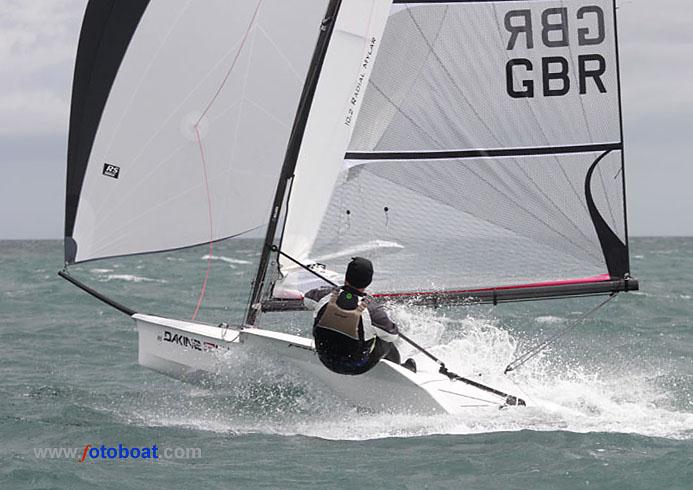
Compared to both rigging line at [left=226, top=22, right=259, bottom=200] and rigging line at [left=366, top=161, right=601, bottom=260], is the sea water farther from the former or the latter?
rigging line at [left=226, top=22, right=259, bottom=200]

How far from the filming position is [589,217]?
6.26 m

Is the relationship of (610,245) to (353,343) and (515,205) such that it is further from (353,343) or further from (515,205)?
(353,343)

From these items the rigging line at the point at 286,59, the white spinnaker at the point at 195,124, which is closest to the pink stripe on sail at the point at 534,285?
the white spinnaker at the point at 195,124

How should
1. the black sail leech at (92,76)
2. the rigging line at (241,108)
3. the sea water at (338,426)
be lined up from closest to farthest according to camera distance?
the sea water at (338,426) < the black sail leech at (92,76) < the rigging line at (241,108)

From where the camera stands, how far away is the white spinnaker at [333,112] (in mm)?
6121

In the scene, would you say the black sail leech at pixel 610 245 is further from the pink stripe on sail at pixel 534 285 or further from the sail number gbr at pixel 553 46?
the sail number gbr at pixel 553 46

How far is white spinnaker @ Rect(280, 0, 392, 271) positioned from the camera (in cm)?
612

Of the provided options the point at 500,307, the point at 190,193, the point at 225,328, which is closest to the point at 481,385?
the point at 225,328

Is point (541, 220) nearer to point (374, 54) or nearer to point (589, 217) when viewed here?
point (589, 217)

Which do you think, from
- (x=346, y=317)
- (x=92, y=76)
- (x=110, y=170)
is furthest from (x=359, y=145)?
(x=92, y=76)

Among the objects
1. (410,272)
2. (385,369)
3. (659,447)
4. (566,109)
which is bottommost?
(659,447)

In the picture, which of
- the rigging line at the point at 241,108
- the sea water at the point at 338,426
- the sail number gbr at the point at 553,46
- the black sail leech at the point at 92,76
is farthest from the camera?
the rigging line at the point at 241,108

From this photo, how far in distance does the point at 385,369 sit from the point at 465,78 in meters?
1.87

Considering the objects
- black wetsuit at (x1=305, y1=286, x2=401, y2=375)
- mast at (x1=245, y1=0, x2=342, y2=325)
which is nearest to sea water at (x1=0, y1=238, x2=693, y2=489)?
black wetsuit at (x1=305, y1=286, x2=401, y2=375)
